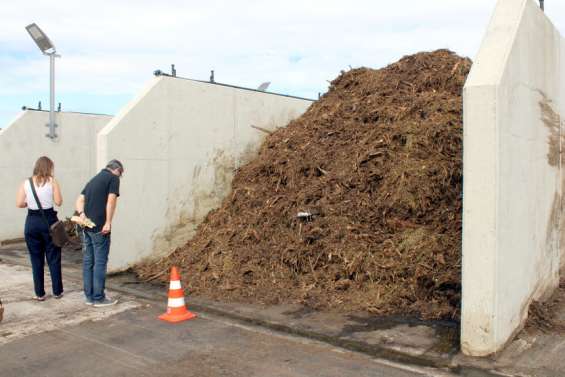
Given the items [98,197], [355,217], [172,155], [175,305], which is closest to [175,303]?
[175,305]

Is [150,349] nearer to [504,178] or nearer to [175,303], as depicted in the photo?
[175,303]

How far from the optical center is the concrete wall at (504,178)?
416cm

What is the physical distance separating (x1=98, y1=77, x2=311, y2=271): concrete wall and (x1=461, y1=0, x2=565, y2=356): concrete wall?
5.17m

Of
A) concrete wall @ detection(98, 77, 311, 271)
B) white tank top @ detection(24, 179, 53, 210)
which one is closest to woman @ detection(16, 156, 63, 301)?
white tank top @ detection(24, 179, 53, 210)

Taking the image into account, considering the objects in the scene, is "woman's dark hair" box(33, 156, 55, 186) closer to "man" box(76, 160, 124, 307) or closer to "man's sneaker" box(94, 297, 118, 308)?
"man" box(76, 160, 124, 307)

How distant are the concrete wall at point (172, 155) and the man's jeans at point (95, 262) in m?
1.44

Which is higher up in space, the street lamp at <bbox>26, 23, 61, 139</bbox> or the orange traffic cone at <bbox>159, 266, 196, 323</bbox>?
the street lamp at <bbox>26, 23, 61, 139</bbox>

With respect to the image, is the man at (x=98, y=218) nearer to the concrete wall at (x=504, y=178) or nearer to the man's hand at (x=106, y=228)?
the man's hand at (x=106, y=228)

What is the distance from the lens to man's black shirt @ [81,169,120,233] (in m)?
6.01

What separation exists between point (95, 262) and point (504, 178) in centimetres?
470

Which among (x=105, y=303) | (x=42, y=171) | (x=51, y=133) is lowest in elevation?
(x=105, y=303)

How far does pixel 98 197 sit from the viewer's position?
6023 mm

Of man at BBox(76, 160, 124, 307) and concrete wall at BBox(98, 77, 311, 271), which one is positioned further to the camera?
concrete wall at BBox(98, 77, 311, 271)

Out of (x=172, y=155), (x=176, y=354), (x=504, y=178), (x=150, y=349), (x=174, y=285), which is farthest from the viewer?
(x=172, y=155)
